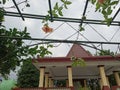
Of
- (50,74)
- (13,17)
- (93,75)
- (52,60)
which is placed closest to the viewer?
(13,17)

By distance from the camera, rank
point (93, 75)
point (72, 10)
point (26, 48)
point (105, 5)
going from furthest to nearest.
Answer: point (93, 75) < point (72, 10) < point (26, 48) < point (105, 5)

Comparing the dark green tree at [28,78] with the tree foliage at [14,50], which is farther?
the dark green tree at [28,78]

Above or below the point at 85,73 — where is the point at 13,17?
below

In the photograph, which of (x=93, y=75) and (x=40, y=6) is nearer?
(x=40, y=6)

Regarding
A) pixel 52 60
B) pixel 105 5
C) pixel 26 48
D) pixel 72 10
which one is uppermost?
pixel 52 60

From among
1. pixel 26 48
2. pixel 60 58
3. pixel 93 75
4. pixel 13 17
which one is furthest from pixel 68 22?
pixel 93 75

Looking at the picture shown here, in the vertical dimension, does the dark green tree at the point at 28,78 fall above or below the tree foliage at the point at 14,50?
above

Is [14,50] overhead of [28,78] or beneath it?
beneath

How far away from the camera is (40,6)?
4.31 meters

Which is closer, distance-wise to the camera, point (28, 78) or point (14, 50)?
point (14, 50)

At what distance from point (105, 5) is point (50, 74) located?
19047 millimetres

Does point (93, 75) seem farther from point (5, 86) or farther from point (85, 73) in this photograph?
point (5, 86)

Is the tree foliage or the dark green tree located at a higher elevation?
the dark green tree

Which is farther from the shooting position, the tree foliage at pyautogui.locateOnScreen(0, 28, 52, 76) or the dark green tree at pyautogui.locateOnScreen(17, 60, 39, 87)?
the dark green tree at pyautogui.locateOnScreen(17, 60, 39, 87)
